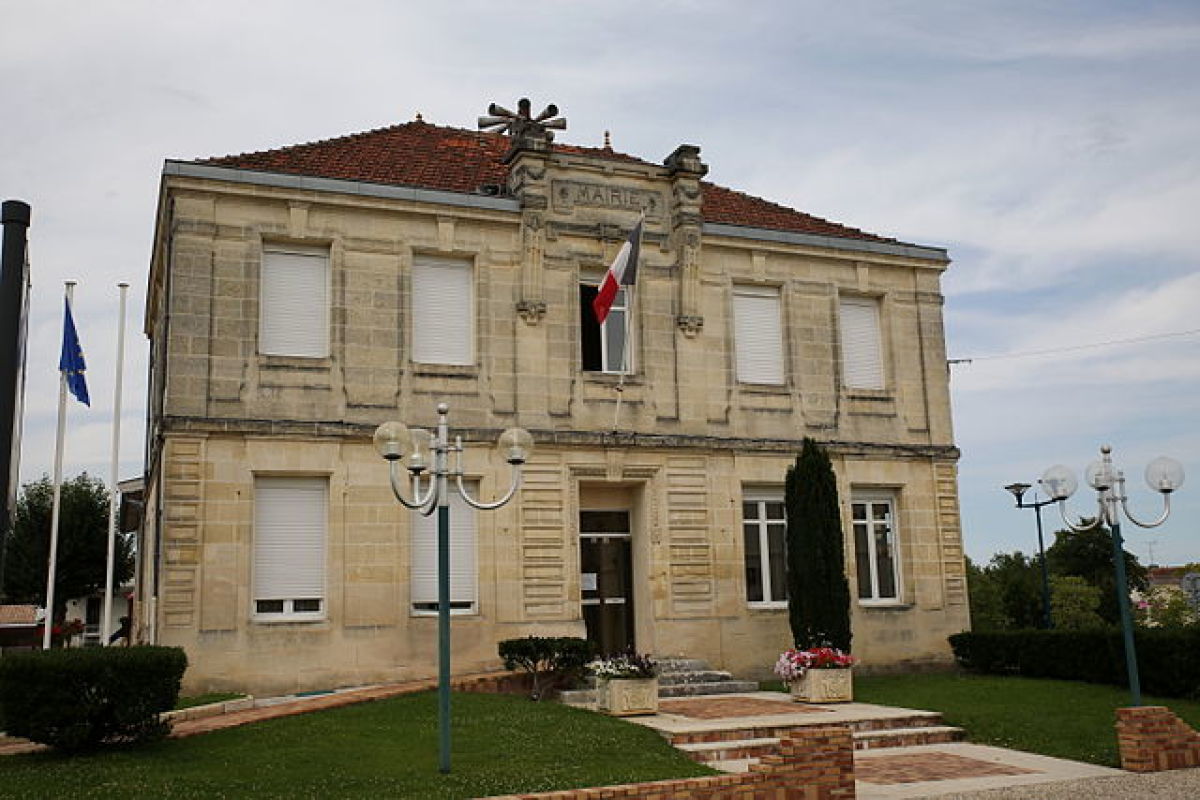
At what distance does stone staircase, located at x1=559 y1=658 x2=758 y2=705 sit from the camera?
17391 millimetres

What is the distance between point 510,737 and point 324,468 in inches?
264

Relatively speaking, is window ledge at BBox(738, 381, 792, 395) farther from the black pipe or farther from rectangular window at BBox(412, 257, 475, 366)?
the black pipe

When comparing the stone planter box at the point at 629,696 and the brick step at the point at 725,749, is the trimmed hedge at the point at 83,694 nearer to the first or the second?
the stone planter box at the point at 629,696

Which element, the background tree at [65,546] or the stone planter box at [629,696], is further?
the background tree at [65,546]

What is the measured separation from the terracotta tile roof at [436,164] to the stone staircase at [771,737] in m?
10.2

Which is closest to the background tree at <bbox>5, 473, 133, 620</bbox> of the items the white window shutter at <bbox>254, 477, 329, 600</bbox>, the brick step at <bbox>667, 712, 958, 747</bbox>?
the white window shutter at <bbox>254, 477, 329, 600</bbox>

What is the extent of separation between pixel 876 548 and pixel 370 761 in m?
12.9

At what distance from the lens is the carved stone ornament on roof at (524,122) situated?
2002 centimetres

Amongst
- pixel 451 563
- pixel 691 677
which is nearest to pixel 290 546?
pixel 451 563

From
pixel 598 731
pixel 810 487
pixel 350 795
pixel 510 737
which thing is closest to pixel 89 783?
pixel 350 795

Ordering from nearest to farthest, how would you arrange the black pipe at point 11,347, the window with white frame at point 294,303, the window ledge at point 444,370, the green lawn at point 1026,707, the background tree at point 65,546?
the black pipe at point 11,347 → the green lawn at point 1026,707 → the window with white frame at point 294,303 → the window ledge at point 444,370 → the background tree at point 65,546

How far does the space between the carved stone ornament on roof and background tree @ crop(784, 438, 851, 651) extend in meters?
7.09

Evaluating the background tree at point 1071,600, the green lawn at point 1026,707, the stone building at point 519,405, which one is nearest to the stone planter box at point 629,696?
the stone building at point 519,405

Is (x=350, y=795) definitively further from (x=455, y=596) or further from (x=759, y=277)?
(x=759, y=277)
